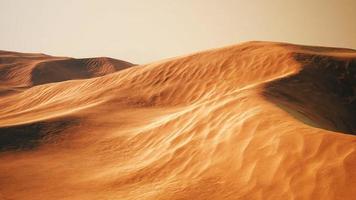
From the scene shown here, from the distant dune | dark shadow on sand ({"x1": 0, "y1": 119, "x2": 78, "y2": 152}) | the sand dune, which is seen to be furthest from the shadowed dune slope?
dark shadow on sand ({"x1": 0, "y1": 119, "x2": 78, "y2": 152})

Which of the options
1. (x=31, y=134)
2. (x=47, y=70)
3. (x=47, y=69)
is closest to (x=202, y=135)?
(x=31, y=134)

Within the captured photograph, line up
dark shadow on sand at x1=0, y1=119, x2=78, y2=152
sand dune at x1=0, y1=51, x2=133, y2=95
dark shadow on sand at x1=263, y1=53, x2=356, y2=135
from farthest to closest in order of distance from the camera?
1. sand dune at x1=0, y1=51, x2=133, y2=95
2. dark shadow on sand at x1=263, y1=53, x2=356, y2=135
3. dark shadow on sand at x1=0, y1=119, x2=78, y2=152

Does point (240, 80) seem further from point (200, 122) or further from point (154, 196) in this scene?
point (154, 196)

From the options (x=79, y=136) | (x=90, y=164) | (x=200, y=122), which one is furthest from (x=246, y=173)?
(x=79, y=136)

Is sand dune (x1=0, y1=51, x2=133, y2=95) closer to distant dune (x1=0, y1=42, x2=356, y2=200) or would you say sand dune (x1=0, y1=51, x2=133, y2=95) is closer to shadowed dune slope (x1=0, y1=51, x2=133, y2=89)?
shadowed dune slope (x1=0, y1=51, x2=133, y2=89)

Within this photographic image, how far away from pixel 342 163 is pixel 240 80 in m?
6.18

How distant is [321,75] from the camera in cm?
954

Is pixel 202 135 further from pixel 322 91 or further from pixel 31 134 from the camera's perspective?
pixel 322 91

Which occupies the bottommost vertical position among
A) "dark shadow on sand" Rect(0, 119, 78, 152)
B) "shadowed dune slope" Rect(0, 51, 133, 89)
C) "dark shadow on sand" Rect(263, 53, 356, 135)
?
"shadowed dune slope" Rect(0, 51, 133, 89)

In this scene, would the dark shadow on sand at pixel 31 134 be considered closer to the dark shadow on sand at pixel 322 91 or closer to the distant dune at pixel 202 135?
the distant dune at pixel 202 135

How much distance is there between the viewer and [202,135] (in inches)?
235

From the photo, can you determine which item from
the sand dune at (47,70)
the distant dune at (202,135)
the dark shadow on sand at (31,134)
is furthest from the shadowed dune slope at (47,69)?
the dark shadow on sand at (31,134)

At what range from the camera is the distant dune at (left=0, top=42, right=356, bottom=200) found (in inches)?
166

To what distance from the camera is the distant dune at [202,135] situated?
13.9 feet
